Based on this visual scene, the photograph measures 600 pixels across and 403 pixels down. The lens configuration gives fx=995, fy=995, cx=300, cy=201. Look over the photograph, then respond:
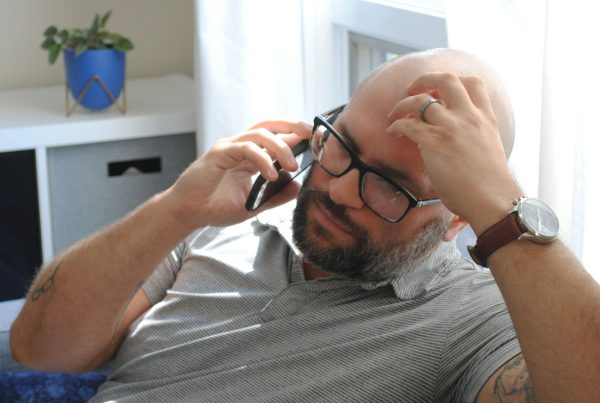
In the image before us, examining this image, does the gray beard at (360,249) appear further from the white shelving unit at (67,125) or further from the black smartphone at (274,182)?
the white shelving unit at (67,125)

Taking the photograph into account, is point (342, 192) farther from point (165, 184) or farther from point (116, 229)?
point (165, 184)

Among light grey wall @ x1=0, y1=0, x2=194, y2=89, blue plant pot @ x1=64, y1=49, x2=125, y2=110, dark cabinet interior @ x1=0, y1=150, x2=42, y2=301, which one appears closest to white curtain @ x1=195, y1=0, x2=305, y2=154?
blue plant pot @ x1=64, y1=49, x2=125, y2=110

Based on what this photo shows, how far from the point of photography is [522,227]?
3.78ft

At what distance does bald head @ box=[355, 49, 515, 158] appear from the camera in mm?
1463

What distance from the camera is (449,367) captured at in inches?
55.8

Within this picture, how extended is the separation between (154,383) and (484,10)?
0.78 metres

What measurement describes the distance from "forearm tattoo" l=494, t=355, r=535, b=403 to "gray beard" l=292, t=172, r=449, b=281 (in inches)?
11.1

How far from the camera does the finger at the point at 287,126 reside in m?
1.61

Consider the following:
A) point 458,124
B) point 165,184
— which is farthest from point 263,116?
point 458,124

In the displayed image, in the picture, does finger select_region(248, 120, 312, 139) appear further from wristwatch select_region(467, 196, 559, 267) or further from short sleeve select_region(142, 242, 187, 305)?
wristwatch select_region(467, 196, 559, 267)

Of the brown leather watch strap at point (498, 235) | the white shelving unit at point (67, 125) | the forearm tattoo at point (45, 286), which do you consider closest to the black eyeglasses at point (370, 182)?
the brown leather watch strap at point (498, 235)

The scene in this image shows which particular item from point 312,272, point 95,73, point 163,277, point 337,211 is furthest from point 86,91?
point 337,211

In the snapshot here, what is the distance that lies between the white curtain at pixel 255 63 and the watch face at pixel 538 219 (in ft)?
4.41

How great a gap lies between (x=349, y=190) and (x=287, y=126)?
24 cm
